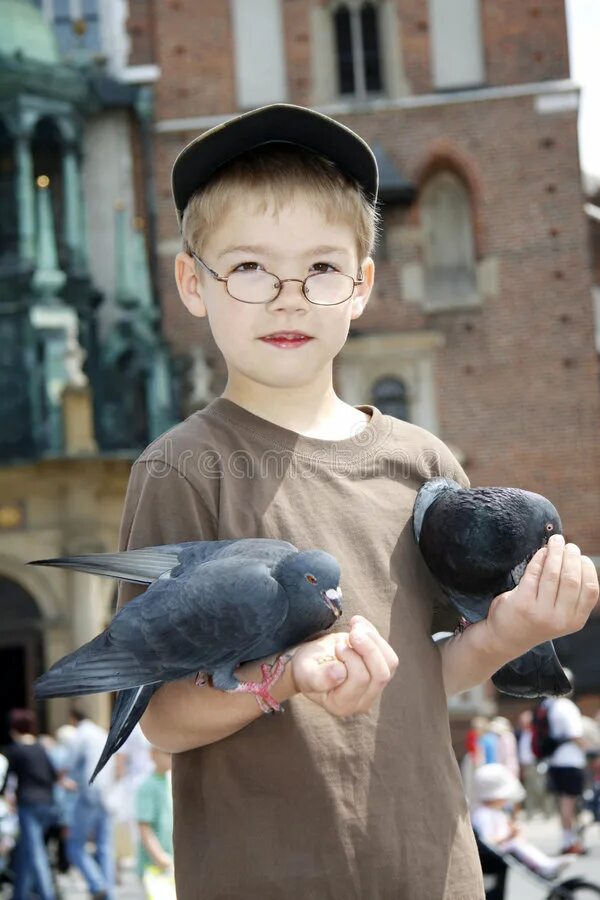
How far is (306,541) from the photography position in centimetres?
225

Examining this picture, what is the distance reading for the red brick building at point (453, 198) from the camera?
66.6ft

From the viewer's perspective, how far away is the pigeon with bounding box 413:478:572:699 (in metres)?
2.17

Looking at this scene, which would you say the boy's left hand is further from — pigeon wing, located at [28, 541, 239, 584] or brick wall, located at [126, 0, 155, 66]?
brick wall, located at [126, 0, 155, 66]

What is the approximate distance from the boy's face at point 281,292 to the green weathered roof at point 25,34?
18328 millimetres

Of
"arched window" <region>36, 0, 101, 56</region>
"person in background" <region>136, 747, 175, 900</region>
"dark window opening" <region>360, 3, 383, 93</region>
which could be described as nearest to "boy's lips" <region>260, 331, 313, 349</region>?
"person in background" <region>136, 747, 175, 900</region>

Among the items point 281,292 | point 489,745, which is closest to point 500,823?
point 489,745

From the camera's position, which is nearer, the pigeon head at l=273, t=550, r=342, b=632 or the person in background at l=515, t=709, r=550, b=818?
the pigeon head at l=273, t=550, r=342, b=632

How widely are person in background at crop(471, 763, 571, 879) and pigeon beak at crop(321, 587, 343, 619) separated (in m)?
5.60

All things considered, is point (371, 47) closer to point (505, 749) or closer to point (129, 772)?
point (505, 749)

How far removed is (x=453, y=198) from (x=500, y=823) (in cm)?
1433

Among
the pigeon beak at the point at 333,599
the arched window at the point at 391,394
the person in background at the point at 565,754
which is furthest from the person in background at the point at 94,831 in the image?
the arched window at the point at 391,394

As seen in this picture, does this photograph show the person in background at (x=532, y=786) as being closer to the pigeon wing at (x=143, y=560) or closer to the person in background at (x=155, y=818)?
the person in background at (x=155, y=818)

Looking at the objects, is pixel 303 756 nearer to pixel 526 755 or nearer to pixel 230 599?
pixel 230 599

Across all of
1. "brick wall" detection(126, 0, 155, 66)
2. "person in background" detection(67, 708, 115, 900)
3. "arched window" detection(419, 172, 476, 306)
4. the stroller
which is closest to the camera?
the stroller
